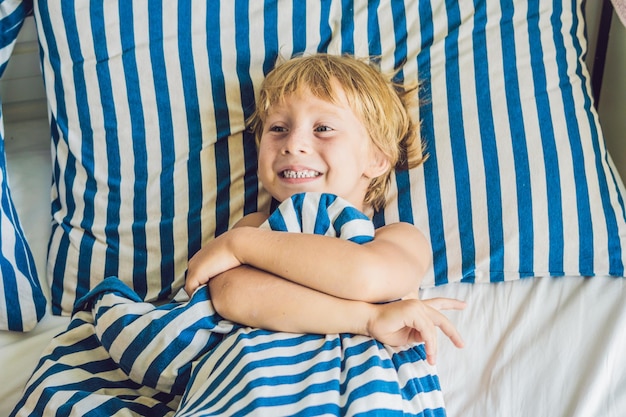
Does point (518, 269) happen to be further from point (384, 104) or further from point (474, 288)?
point (384, 104)

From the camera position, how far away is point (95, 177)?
1.38m

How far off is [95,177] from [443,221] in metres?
0.60

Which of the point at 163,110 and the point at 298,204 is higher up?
the point at 163,110

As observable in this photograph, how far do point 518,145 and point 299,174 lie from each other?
37 centimetres

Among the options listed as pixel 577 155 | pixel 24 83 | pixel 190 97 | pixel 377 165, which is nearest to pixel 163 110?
pixel 190 97

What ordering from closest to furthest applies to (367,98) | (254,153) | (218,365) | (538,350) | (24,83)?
(218,365), (538,350), (367,98), (254,153), (24,83)

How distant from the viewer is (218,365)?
1.08 metres

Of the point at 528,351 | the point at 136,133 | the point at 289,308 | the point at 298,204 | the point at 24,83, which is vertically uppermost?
the point at 24,83

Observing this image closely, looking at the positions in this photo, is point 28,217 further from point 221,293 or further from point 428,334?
point 428,334

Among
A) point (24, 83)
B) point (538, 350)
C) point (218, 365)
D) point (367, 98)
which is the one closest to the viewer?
point (218, 365)

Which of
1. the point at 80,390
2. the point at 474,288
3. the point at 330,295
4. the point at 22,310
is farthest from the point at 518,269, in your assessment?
the point at 22,310

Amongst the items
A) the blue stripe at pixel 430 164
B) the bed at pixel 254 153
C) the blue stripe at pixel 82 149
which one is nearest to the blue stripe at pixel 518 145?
the bed at pixel 254 153

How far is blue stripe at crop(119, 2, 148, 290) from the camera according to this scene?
4.49ft

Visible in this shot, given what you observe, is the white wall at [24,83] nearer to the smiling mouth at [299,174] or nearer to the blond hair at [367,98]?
the blond hair at [367,98]
